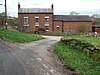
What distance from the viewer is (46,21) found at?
2709 inches

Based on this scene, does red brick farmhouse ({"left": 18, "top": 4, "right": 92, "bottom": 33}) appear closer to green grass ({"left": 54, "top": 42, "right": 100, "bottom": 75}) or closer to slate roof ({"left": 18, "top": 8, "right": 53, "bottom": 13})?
slate roof ({"left": 18, "top": 8, "right": 53, "bottom": 13})

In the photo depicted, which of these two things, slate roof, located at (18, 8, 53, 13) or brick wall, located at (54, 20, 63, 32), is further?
slate roof, located at (18, 8, 53, 13)

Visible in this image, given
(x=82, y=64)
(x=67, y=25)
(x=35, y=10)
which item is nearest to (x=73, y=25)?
(x=67, y=25)

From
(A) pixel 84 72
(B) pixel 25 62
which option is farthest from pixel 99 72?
(B) pixel 25 62

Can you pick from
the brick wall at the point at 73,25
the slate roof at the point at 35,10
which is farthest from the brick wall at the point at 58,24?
the slate roof at the point at 35,10

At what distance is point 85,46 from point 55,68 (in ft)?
20.5

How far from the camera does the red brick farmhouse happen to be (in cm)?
6906

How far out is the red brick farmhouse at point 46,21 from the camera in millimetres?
69062

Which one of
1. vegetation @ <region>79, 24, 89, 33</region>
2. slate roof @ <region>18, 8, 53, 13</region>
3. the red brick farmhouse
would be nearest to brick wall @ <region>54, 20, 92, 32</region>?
the red brick farmhouse

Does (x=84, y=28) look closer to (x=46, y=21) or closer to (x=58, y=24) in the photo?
(x=58, y=24)

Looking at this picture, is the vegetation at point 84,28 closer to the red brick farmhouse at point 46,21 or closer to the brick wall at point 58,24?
the red brick farmhouse at point 46,21

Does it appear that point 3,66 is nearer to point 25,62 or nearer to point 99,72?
point 25,62

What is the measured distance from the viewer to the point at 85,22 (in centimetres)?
6969

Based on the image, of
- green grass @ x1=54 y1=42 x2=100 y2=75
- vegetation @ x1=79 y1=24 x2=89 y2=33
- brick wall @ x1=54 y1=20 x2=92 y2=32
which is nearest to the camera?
green grass @ x1=54 y1=42 x2=100 y2=75
